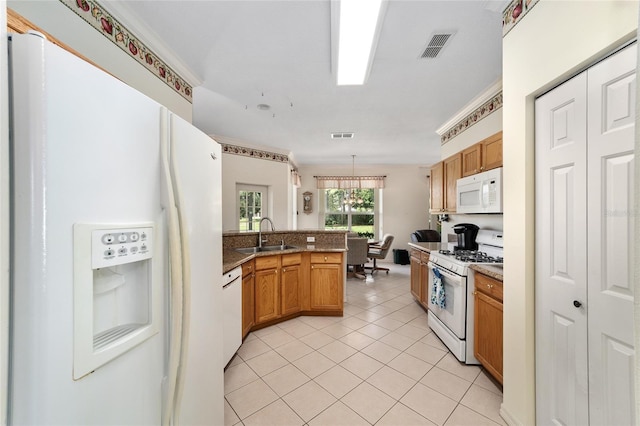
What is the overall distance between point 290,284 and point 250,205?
259cm

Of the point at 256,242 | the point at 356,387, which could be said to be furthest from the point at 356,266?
the point at 356,387

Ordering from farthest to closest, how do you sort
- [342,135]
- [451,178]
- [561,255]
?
[342,135]
[451,178]
[561,255]

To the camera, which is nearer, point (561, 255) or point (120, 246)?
point (120, 246)

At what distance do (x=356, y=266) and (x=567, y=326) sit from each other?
434 centimetres

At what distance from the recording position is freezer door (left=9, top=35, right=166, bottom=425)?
521 millimetres

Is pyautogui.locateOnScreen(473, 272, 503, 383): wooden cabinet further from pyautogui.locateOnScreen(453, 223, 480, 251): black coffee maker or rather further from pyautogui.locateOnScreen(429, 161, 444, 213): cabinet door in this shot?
pyautogui.locateOnScreen(429, 161, 444, 213): cabinet door

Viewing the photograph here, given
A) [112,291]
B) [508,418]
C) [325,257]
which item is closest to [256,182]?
[325,257]

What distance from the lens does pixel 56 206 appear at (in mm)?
550

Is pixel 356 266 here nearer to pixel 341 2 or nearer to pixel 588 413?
pixel 588 413

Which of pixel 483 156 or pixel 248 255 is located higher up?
pixel 483 156

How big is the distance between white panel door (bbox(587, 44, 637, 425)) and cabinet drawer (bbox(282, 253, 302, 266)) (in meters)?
2.48

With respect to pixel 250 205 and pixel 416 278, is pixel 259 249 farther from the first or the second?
pixel 416 278

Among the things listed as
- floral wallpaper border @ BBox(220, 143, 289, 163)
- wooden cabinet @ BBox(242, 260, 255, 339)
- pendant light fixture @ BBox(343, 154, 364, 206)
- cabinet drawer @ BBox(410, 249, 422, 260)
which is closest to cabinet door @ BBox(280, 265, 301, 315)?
wooden cabinet @ BBox(242, 260, 255, 339)

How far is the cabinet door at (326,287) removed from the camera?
3131 millimetres
